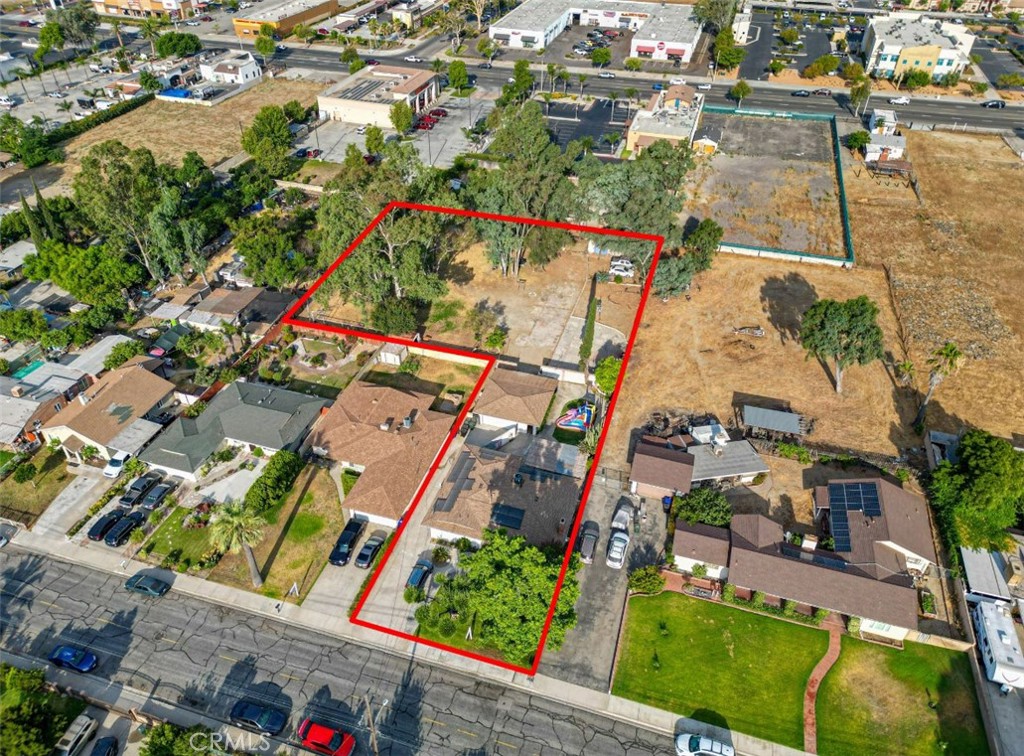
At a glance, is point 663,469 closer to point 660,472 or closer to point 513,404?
point 660,472

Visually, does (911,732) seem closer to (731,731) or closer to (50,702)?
(731,731)

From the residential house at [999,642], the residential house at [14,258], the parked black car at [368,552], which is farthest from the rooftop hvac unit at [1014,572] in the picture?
the residential house at [14,258]

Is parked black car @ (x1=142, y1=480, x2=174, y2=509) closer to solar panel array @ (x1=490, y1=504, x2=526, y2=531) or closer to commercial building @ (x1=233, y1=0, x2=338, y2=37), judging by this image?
solar panel array @ (x1=490, y1=504, x2=526, y2=531)

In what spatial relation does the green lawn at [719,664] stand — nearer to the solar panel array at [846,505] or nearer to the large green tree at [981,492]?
the solar panel array at [846,505]

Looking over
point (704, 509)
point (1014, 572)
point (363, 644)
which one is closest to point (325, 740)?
point (363, 644)

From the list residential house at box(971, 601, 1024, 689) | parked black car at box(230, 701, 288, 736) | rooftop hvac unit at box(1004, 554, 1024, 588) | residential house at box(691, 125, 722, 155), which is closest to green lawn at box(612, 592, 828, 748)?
residential house at box(971, 601, 1024, 689)
